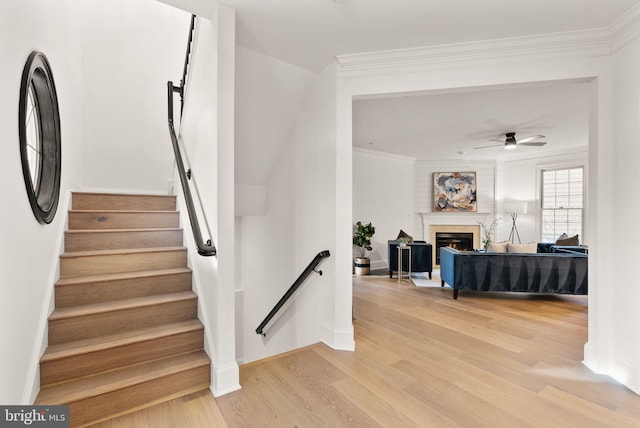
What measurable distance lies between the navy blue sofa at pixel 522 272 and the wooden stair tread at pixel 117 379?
3625 millimetres

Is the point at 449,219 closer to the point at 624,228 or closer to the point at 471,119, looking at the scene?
the point at 471,119

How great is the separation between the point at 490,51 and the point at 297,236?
8.05 ft

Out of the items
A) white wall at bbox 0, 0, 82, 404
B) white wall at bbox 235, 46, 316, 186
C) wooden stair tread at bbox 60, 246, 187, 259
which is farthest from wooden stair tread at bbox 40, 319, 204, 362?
white wall at bbox 235, 46, 316, 186

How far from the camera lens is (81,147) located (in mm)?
3525

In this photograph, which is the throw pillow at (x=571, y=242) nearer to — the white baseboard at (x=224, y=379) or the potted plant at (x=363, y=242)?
the potted plant at (x=363, y=242)

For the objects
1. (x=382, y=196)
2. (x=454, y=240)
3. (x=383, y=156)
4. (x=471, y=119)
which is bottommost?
(x=454, y=240)

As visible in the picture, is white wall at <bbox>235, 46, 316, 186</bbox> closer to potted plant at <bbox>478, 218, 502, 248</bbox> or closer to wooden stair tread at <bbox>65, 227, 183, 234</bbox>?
wooden stair tread at <bbox>65, 227, 183, 234</bbox>

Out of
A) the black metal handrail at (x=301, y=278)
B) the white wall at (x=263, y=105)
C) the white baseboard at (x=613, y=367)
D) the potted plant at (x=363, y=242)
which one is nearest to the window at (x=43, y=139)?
the white wall at (x=263, y=105)

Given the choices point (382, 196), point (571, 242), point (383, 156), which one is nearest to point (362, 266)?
point (382, 196)

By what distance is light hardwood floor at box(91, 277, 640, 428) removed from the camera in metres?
1.76

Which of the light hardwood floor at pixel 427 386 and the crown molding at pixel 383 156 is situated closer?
the light hardwood floor at pixel 427 386

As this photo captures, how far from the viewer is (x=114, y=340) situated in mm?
1967

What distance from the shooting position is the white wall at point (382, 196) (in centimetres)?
A: 652

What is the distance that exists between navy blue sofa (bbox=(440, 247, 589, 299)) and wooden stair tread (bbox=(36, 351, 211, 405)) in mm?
3625
